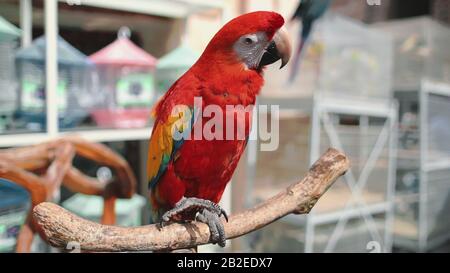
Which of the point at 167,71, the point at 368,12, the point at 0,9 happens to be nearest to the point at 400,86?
the point at 368,12

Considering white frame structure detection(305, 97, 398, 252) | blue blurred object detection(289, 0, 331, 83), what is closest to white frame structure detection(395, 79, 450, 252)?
white frame structure detection(305, 97, 398, 252)

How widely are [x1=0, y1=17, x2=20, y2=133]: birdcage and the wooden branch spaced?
0.90ft

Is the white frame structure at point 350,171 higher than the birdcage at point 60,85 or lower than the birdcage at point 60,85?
lower

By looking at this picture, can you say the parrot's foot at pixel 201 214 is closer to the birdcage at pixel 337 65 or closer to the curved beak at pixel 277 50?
the curved beak at pixel 277 50

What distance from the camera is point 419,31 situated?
2.99 feet

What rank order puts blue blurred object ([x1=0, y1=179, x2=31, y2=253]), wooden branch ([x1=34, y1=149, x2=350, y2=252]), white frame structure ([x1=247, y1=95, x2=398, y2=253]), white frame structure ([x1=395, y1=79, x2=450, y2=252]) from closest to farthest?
wooden branch ([x1=34, y1=149, x2=350, y2=252]) < blue blurred object ([x1=0, y1=179, x2=31, y2=253]) < white frame structure ([x1=247, y1=95, x2=398, y2=253]) < white frame structure ([x1=395, y1=79, x2=450, y2=252])

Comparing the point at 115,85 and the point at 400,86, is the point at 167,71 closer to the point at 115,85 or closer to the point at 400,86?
the point at 115,85

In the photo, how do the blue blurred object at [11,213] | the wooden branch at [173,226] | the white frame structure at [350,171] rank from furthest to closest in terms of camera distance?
1. the white frame structure at [350,171]
2. the blue blurred object at [11,213]
3. the wooden branch at [173,226]

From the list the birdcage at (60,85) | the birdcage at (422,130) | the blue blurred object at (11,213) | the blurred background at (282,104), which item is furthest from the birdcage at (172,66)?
the birdcage at (422,130)

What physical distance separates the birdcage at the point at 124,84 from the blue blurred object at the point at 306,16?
241 mm

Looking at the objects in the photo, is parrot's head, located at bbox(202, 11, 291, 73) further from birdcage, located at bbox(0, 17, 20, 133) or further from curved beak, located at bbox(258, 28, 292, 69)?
birdcage, located at bbox(0, 17, 20, 133)

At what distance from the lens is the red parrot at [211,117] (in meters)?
0.33

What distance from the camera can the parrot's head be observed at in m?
0.33
